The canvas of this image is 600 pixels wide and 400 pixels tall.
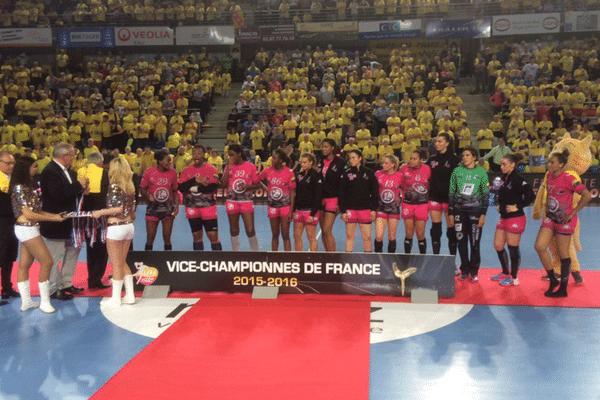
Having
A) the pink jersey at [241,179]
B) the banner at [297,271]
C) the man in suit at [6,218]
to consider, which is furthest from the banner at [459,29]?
the man in suit at [6,218]

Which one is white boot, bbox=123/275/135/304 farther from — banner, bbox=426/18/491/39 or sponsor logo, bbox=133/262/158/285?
banner, bbox=426/18/491/39

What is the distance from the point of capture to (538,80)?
68.6 feet

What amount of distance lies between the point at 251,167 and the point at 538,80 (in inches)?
613

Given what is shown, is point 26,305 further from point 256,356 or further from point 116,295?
point 256,356

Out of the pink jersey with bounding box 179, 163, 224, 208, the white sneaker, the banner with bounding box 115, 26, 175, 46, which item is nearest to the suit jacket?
the white sneaker

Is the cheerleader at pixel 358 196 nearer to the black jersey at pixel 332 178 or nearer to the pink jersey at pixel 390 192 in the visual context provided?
the black jersey at pixel 332 178

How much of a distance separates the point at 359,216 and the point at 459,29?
18.1m

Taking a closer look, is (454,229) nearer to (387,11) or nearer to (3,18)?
(387,11)

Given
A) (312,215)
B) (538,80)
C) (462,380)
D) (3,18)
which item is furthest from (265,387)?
(3,18)

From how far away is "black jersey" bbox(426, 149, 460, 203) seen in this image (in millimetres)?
8711

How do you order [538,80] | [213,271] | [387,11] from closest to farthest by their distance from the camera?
1. [213,271]
2. [538,80]
3. [387,11]

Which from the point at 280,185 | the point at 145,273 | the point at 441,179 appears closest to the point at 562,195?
the point at 441,179

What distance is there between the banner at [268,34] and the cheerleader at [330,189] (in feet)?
58.0

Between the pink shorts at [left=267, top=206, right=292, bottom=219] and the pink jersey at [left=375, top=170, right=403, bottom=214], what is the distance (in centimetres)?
144
